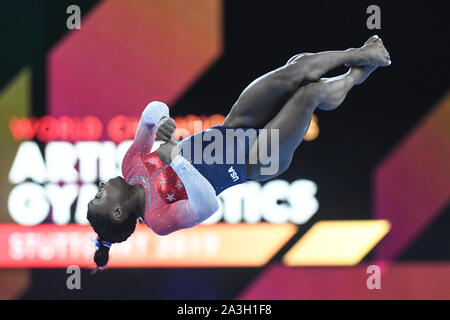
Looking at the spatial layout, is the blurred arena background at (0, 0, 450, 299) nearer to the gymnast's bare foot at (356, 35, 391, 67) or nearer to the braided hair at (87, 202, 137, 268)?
the gymnast's bare foot at (356, 35, 391, 67)

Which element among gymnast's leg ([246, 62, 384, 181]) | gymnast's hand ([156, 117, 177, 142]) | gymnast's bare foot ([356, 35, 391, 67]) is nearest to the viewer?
gymnast's hand ([156, 117, 177, 142])

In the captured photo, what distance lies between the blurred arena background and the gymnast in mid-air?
79.8 inches

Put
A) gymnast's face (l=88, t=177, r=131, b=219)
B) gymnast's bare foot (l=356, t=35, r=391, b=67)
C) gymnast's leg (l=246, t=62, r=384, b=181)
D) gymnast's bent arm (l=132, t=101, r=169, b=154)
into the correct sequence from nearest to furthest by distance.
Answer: gymnast's bent arm (l=132, t=101, r=169, b=154) → gymnast's face (l=88, t=177, r=131, b=219) → gymnast's leg (l=246, t=62, r=384, b=181) → gymnast's bare foot (l=356, t=35, r=391, b=67)

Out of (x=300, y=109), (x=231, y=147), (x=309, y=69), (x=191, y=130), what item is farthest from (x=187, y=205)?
(x=191, y=130)

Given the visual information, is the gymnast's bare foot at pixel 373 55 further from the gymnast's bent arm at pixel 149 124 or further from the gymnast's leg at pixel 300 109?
the gymnast's bent arm at pixel 149 124

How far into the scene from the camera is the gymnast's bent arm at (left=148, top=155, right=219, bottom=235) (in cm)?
285

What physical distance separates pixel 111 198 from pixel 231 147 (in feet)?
2.32

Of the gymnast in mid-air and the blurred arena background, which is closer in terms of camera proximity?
the gymnast in mid-air

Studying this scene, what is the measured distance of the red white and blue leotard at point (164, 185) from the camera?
2879mm

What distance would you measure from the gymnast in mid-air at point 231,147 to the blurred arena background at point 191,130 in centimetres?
203

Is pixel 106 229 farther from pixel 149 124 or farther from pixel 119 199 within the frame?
pixel 149 124

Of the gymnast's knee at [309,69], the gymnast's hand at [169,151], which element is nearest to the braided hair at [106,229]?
the gymnast's hand at [169,151]

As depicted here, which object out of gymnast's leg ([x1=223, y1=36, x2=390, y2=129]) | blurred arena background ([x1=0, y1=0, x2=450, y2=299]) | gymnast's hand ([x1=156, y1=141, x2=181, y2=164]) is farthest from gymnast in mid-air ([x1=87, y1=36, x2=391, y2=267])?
blurred arena background ([x1=0, y1=0, x2=450, y2=299])

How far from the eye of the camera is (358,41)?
5.50 metres
